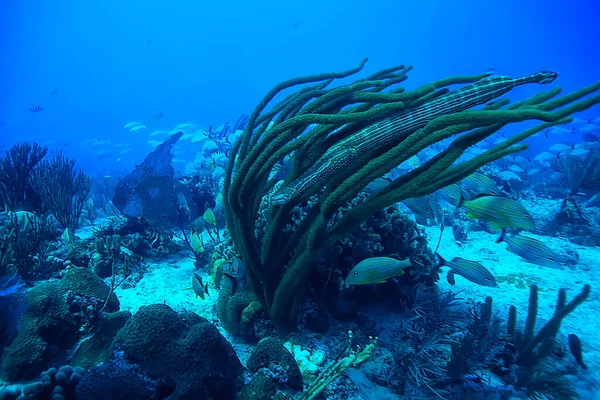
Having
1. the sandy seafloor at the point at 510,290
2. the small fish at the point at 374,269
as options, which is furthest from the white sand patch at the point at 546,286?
the small fish at the point at 374,269

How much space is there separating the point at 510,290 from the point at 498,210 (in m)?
3.03

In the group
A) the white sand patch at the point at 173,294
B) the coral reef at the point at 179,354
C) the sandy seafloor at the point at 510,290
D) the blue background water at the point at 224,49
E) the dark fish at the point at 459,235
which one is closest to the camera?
the coral reef at the point at 179,354

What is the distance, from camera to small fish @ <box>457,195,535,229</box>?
3.63 metres

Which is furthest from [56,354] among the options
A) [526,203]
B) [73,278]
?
[526,203]

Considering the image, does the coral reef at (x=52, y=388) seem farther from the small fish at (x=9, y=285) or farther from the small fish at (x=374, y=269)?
the small fish at (x=374, y=269)

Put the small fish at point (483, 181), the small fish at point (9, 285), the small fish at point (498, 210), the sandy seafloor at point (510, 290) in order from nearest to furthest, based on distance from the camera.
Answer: the small fish at point (9, 285), the small fish at point (498, 210), the sandy seafloor at point (510, 290), the small fish at point (483, 181)

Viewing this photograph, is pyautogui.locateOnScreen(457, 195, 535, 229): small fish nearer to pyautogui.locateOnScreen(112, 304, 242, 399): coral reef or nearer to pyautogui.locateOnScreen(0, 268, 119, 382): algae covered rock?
pyautogui.locateOnScreen(112, 304, 242, 399): coral reef

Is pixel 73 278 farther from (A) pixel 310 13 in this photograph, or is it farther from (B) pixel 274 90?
(A) pixel 310 13

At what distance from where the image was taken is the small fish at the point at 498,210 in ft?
11.9

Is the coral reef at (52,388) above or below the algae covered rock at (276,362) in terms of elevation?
above

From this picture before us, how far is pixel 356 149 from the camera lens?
2.73 meters

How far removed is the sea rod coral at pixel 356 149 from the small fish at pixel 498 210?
1159 mm

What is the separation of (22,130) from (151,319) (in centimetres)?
10673

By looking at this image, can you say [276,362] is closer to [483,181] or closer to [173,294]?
[173,294]
